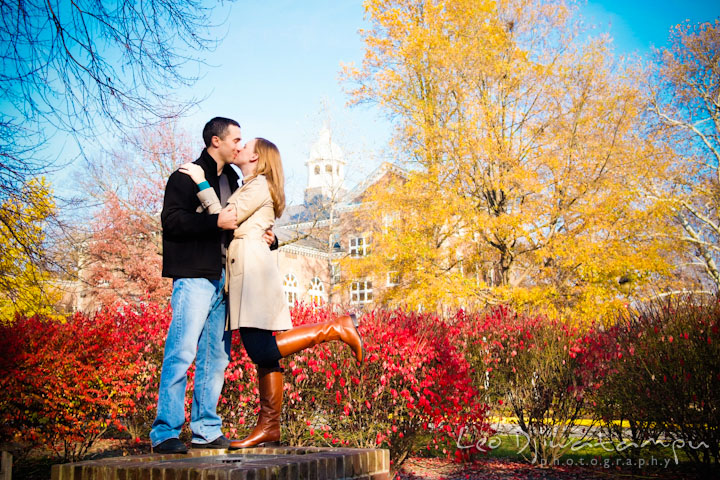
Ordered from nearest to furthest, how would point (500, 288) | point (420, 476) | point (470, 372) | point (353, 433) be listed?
1. point (353, 433)
2. point (420, 476)
3. point (470, 372)
4. point (500, 288)

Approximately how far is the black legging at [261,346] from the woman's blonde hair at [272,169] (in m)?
0.78

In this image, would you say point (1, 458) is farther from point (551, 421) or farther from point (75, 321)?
point (551, 421)

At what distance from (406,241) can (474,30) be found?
17.7 feet

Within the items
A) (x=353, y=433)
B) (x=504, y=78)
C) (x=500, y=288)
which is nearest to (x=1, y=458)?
(x=353, y=433)

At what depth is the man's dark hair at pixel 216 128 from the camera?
3.78 meters

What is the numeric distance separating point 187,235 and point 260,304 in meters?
0.59

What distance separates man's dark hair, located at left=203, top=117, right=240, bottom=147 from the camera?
12.4ft

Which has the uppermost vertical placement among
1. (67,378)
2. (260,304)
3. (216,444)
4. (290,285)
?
→ (290,285)

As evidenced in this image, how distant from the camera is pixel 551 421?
7500mm

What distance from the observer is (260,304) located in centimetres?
346

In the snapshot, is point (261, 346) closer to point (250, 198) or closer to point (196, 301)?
point (196, 301)

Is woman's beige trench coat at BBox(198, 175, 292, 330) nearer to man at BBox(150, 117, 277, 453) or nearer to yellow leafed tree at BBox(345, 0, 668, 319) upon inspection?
man at BBox(150, 117, 277, 453)

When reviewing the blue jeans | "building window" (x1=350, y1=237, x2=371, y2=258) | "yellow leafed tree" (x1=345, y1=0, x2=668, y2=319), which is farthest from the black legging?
"building window" (x1=350, y1=237, x2=371, y2=258)

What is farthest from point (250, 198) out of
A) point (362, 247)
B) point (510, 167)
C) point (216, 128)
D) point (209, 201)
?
point (362, 247)
